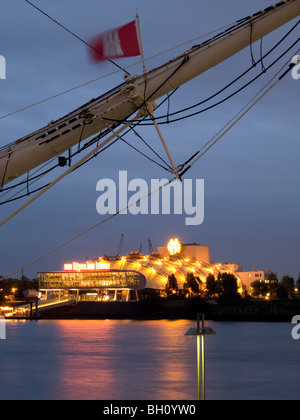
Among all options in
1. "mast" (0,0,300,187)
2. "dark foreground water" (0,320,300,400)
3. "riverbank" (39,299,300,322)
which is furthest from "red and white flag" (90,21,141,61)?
"riverbank" (39,299,300,322)

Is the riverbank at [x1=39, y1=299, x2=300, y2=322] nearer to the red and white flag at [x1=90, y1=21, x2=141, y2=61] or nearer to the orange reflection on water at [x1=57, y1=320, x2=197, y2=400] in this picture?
the orange reflection on water at [x1=57, y1=320, x2=197, y2=400]

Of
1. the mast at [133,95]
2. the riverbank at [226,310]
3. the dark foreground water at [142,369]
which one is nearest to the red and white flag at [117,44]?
the mast at [133,95]

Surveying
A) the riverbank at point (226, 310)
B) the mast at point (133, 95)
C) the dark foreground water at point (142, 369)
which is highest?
the mast at point (133, 95)

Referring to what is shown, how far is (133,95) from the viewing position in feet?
75.1

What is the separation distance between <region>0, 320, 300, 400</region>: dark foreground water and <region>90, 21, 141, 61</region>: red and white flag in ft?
95.2

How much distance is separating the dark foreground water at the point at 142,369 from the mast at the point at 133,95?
26713 mm

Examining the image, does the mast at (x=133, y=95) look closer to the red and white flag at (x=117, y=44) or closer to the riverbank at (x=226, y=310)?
the red and white flag at (x=117, y=44)

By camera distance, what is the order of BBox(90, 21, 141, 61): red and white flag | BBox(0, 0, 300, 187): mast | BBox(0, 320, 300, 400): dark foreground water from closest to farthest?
BBox(90, 21, 141, 61): red and white flag → BBox(0, 0, 300, 187): mast → BBox(0, 320, 300, 400): dark foreground water

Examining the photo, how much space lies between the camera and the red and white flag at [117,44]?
21.3 meters

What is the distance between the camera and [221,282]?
19725 cm

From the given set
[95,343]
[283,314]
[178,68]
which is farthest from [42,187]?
[283,314]

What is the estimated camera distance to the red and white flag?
69.9 feet

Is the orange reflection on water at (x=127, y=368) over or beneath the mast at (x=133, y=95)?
beneath
